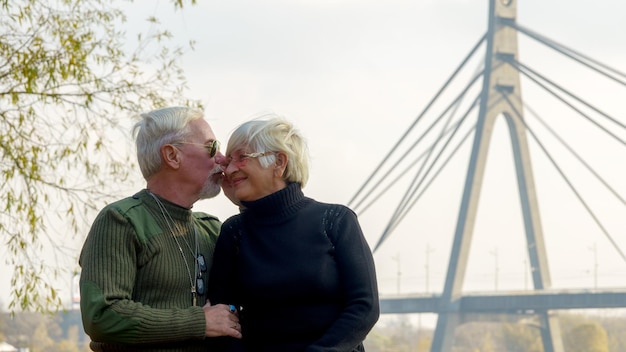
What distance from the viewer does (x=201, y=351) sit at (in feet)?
7.18

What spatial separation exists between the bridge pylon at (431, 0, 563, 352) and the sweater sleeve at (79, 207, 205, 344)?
1878 centimetres

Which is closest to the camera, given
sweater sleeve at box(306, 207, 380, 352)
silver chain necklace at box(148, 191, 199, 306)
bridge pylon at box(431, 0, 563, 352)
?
sweater sleeve at box(306, 207, 380, 352)

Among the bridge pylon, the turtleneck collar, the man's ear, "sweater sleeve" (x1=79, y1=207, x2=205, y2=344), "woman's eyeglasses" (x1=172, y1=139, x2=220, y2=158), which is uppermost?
the bridge pylon

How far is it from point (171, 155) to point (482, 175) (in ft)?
62.4

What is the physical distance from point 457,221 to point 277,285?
1946 centimetres

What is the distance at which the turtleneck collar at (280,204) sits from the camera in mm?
2119

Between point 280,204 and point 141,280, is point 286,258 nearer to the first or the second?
point 280,204

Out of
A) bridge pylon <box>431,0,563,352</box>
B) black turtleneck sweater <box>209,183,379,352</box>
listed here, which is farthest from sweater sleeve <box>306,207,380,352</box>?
bridge pylon <box>431,0,563,352</box>

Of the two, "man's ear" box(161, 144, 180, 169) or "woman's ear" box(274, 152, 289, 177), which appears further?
"man's ear" box(161, 144, 180, 169)

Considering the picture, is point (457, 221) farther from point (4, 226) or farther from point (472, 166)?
point (4, 226)

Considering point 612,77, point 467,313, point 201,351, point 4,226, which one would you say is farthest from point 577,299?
point 201,351

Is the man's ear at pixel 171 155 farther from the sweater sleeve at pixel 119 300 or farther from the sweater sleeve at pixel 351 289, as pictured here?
the sweater sleeve at pixel 351 289

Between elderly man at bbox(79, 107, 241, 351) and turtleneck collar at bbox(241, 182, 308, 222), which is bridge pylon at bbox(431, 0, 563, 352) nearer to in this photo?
elderly man at bbox(79, 107, 241, 351)

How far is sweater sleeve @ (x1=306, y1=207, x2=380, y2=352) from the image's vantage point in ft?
6.66
